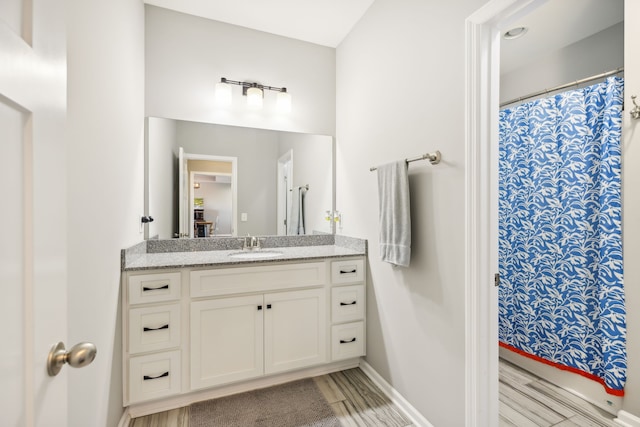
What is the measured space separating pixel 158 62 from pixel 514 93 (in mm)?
2960

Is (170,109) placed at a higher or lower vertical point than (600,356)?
higher

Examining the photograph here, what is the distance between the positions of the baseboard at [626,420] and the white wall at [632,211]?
0.8 inches

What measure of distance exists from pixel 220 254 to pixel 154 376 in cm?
81

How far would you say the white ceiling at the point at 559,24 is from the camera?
196 centimetres

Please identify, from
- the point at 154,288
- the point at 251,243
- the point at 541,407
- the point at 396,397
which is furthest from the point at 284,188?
the point at 541,407

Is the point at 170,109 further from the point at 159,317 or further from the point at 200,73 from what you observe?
the point at 159,317

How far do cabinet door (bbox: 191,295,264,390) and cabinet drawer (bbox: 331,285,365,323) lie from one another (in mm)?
523

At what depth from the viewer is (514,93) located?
273cm

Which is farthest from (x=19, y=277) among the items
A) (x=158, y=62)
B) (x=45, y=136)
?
(x=158, y=62)

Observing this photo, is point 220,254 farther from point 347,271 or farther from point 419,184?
point 419,184

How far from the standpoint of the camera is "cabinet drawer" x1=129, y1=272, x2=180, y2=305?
1.67 metres

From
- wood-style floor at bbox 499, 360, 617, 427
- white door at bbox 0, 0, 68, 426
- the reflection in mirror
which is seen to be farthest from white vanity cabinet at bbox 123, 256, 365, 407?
white door at bbox 0, 0, 68, 426

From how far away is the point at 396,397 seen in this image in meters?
1.86

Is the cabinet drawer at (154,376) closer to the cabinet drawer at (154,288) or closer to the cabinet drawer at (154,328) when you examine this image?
the cabinet drawer at (154,328)
